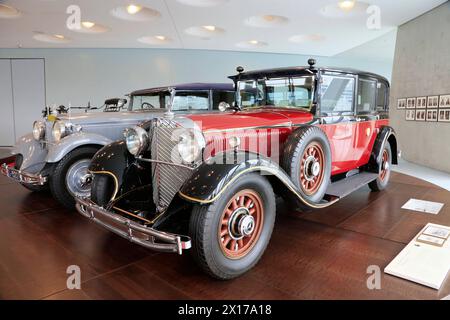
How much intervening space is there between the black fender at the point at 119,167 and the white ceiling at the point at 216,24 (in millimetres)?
4470

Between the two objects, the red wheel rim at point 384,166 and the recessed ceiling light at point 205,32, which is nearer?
the red wheel rim at point 384,166

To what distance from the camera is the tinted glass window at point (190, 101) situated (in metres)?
5.01

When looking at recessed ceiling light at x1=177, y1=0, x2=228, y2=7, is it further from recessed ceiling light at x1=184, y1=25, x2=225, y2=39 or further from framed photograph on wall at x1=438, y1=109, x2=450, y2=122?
framed photograph on wall at x1=438, y1=109, x2=450, y2=122

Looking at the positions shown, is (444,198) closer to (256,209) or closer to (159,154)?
(256,209)

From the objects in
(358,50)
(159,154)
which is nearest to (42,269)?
(159,154)

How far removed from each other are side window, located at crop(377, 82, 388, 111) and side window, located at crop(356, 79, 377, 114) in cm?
15

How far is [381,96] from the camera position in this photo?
4172 millimetres

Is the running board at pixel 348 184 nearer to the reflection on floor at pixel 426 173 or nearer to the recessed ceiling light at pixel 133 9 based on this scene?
the reflection on floor at pixel 426 173

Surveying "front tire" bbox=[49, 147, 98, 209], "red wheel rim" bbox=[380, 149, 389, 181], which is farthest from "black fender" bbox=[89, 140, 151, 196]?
"red wheel rim" bbox=[380, 149, 389, 181]

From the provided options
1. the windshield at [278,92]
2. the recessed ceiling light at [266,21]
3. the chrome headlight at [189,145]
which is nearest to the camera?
the chrome headlight at [189,145]

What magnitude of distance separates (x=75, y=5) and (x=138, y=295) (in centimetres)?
621

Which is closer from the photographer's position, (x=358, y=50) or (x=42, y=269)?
(x=42, y=269)

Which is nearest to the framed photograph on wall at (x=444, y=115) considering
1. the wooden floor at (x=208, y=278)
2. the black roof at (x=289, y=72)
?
the wooden floor at (x=208, y=278)
